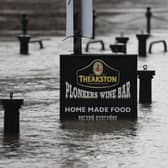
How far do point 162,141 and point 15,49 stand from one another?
800 inches

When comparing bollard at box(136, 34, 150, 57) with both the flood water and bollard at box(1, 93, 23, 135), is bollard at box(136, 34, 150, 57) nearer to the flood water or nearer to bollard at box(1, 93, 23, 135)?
the flood water

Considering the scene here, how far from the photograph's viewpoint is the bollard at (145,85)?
18359 millimetres

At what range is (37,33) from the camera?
41.4 metres

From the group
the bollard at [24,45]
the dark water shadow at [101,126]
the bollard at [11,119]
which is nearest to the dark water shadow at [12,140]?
the bollard at [11,119]

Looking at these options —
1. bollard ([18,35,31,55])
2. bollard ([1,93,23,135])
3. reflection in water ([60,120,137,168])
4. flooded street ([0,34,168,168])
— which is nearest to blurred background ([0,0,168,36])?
bollard ([18,35,31,55])

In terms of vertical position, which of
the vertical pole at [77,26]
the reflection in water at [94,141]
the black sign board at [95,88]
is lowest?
the reflection in water at [94,141]

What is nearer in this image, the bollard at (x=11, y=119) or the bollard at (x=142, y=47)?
the bollard at (x=11, y=119)

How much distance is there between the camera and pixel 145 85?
1852 centimetres

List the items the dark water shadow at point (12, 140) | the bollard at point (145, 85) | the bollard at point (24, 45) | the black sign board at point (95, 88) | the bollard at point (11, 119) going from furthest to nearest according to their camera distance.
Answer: the bollard at point (24, 45)
the bollard at point (145, 85)
the black sign board at point (95, 88)
the bollard at point (11, 119)
the dark water shadow at point (12, 140)

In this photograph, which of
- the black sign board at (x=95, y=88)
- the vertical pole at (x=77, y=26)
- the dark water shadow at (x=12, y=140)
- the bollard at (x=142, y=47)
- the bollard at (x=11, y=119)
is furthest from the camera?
the bollard at (x=142, y=47)

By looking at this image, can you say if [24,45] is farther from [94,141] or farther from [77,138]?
[94,141]

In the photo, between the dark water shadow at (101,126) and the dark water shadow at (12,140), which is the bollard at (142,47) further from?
the dark water shadow at (12,140)

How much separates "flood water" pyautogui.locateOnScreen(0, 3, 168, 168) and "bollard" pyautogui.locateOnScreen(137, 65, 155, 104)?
0.18 m

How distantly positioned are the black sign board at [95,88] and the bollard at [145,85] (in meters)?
2.05
